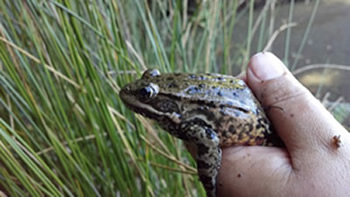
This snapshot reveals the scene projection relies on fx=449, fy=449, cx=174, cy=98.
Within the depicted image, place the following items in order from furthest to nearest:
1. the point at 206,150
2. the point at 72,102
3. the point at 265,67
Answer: the point at 72,102
the point at 265,67
the point at 206,150

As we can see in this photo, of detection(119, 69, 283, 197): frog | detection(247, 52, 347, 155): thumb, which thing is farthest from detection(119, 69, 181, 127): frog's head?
detection(247, 52, 347, 155): thumb

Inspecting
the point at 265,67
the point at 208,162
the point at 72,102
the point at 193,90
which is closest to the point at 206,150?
the point at 208,162

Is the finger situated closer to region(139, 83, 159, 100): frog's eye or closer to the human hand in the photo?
the human hand

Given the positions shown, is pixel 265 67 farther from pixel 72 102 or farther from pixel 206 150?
pixel 72 102

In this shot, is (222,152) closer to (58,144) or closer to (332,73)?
(58,144)

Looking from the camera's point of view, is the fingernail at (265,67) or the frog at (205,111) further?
the fingernail at (265,67)

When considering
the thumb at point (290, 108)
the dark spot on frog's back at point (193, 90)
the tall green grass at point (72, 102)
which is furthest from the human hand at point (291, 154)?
the tall green grass at point (72, 102)

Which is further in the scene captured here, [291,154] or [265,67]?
[265,67]

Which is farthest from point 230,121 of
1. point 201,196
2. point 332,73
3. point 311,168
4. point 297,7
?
Answer: point 297,7

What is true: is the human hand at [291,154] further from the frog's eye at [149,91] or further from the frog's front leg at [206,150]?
the frog's eye at [149,91]
